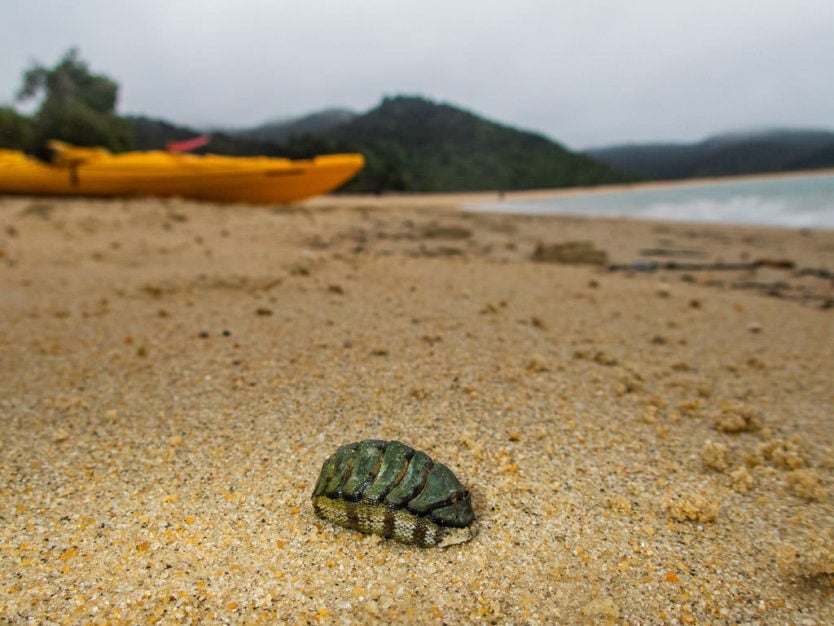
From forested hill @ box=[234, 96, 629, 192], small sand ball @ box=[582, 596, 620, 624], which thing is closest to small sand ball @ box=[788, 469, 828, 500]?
small sand ball @ box=[582, 596, 620, 624]

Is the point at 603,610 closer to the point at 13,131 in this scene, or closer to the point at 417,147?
the point at 417,147

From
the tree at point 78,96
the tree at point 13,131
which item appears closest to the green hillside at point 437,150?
the tree at point 78,96

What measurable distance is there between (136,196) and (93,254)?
410 cm

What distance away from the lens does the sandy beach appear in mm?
927

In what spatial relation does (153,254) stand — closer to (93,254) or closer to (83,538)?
(93,254)

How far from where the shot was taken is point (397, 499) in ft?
3.43

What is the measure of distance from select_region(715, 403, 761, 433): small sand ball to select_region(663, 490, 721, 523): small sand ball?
394mm

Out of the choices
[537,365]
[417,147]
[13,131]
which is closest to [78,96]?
[13,131]

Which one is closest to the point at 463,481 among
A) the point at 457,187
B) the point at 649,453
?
the point at 649,453

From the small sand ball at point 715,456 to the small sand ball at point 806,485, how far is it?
0.47 feet

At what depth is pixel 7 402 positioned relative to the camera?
1.54 meters

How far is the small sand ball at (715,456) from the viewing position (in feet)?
4.27

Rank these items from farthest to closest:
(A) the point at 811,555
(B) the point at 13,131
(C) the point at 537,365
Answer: (B) the point at 13,131 → (C) the point at 537,365 → (A) the point at 811,555

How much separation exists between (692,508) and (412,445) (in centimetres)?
69
